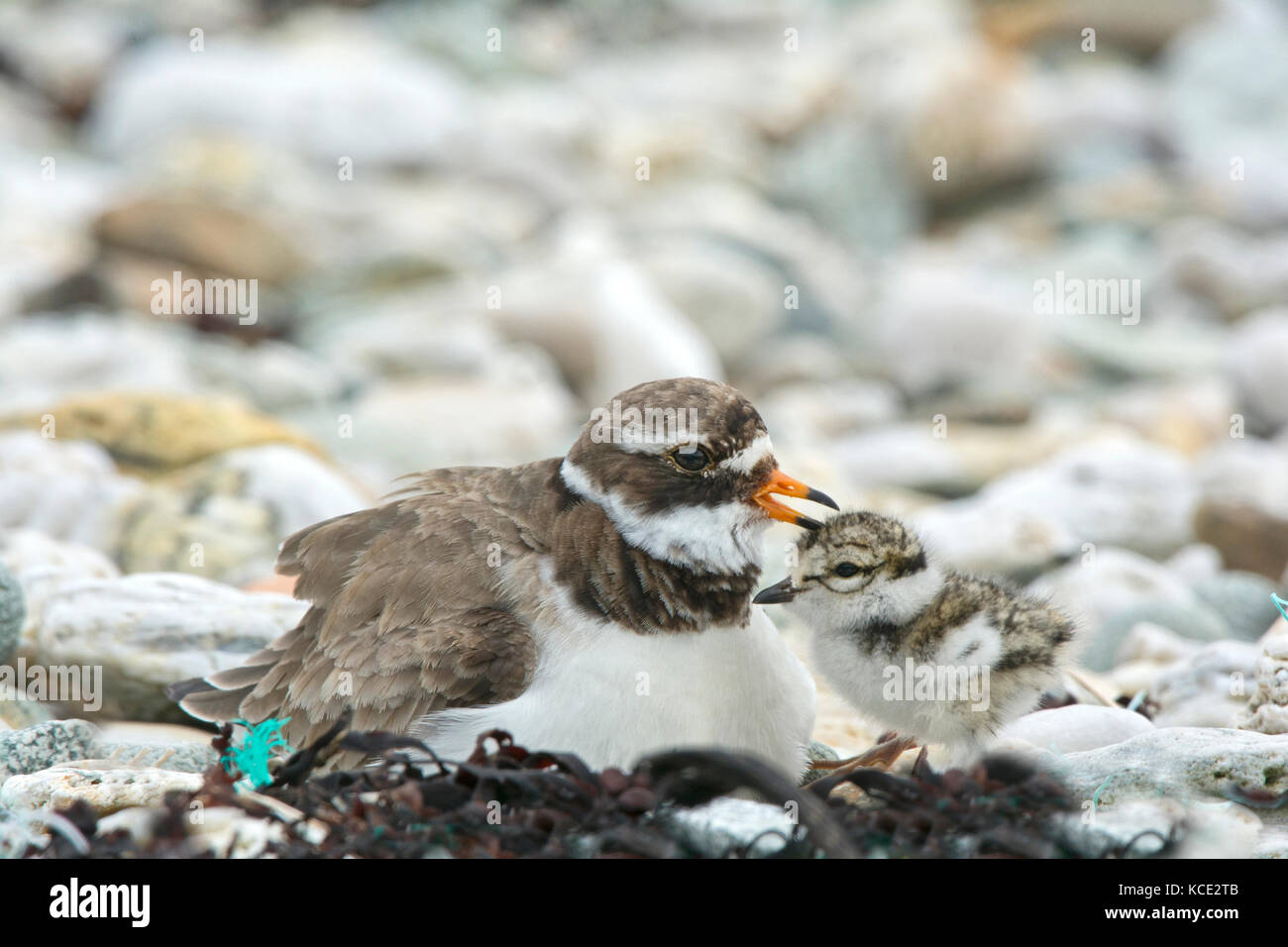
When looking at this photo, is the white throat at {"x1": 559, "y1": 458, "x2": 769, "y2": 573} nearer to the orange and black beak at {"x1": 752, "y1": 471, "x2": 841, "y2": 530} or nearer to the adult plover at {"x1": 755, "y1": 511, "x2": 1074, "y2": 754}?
the orange and black beak at {"x1": 752, "y1": 471, "x2": 841, "y2": 530}

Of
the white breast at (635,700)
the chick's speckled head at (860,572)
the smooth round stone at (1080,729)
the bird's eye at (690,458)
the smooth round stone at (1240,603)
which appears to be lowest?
the smooth round stone at (1080,729)

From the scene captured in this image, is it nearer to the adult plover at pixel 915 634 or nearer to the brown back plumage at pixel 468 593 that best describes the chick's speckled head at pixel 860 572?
the adult plover at pixel 915 634

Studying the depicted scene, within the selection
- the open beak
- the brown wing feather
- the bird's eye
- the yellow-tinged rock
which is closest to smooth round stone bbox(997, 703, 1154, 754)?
the open beak

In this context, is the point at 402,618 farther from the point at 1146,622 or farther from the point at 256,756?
the point at 1146,622

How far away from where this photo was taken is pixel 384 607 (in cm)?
432

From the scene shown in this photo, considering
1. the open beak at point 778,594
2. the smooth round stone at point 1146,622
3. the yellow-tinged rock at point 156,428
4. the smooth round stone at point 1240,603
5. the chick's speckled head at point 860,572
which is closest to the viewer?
the open beak at point 778,594

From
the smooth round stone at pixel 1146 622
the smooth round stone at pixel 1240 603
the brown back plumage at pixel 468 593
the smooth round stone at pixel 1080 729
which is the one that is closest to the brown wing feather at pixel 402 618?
the brown back plumage at pixel 468 593

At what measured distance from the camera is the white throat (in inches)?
162

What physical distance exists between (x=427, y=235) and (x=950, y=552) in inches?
340

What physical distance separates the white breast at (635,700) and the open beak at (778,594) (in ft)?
0.91

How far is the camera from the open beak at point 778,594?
14.7 ft

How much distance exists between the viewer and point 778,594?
4559mm

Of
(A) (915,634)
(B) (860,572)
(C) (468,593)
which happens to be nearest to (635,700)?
(C) (468,593)
